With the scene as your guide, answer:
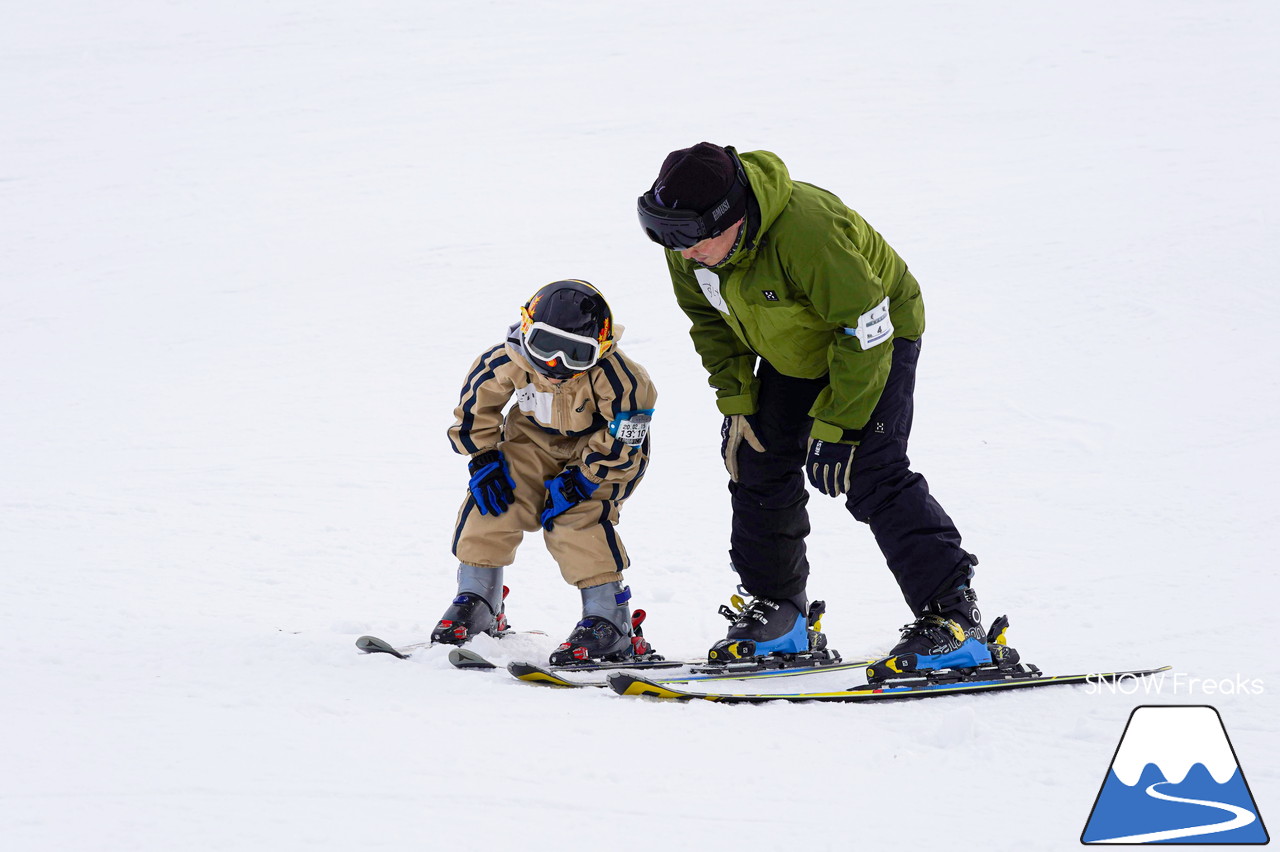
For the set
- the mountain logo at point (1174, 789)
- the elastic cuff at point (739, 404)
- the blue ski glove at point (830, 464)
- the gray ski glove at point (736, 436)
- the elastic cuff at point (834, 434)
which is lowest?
the mountain logo at point (1174, 789)

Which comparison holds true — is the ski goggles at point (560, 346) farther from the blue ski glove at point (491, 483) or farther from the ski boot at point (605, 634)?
the ski boot at point (605, 634)

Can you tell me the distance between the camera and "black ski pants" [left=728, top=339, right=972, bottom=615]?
3.98 meters

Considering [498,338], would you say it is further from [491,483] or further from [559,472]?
[491,483]

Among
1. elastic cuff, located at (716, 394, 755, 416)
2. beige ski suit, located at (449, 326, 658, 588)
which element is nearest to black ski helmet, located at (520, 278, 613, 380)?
beige ski suit, located at (449, 326, 658, 588)

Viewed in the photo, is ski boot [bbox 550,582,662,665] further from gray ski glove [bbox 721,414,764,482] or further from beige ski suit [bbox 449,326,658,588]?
gray ski glove [bbox 721,414,764,482]

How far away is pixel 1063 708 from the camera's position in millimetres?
3652

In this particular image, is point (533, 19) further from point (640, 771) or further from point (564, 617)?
point (640, 771)

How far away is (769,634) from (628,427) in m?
0.97

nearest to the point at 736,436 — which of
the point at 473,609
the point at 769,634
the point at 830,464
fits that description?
the point at 830,464

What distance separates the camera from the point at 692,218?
3682 millimetres

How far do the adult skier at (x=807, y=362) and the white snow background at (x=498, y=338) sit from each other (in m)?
0.49

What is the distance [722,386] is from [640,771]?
1.84 meters

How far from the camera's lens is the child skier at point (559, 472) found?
4.42m
